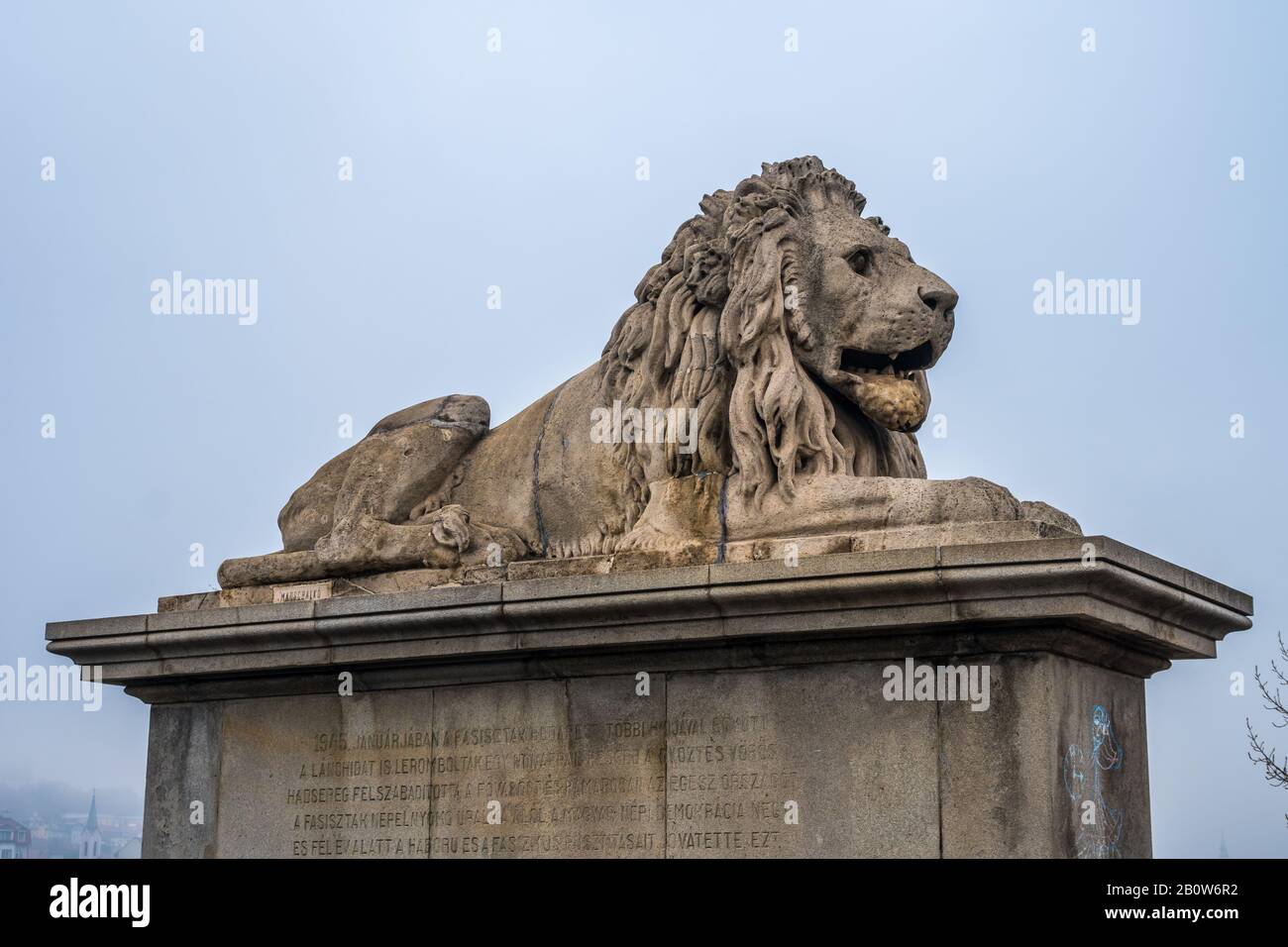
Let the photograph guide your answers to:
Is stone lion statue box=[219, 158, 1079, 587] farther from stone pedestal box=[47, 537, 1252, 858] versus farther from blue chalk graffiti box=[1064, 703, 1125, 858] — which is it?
blue chalk graffiti box=[1064, 703, 1125, 858]

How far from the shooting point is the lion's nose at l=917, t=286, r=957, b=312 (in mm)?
10203

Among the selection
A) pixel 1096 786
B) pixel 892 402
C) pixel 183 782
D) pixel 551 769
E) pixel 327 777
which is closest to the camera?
pixel 1096 786

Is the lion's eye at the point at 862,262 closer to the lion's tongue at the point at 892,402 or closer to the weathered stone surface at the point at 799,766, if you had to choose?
the lion's tongue at the point at 892,402

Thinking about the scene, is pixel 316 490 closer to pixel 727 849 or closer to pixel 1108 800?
pixel 727 849

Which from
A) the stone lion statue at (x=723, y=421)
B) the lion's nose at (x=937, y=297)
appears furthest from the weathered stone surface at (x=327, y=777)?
the lion's nose at (x=937, y=297)

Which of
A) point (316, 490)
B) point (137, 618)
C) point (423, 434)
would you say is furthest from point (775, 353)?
point (137, 618)

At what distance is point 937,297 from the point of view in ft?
33.5

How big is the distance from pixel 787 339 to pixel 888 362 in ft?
1.87

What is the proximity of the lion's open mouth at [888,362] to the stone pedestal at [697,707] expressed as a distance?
1.76 m

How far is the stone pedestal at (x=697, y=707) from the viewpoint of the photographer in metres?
8.63

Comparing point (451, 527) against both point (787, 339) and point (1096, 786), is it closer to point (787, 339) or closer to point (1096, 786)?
point (787, 339)

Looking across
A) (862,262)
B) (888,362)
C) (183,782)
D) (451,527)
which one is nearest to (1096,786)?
(888,362)

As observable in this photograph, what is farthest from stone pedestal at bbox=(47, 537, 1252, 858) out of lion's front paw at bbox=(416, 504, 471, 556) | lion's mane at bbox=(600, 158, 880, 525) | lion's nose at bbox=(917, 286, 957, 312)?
lion's nose at bbox=(917, 286, 957, 312)

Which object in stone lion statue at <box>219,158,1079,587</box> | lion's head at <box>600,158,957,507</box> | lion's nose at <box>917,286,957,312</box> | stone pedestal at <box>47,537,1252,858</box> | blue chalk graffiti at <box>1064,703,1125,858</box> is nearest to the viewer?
stone pedestal at <box>47,537,1252,858</box>
